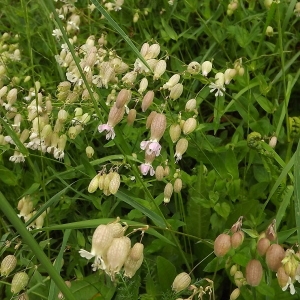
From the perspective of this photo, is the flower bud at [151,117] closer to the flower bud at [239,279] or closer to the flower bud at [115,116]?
the flower bud at [115,116]

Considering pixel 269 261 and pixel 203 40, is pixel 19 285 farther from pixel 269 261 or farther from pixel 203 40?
pixel 203 40

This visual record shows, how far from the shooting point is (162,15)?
2.81 metres

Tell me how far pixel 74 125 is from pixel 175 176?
50 cm

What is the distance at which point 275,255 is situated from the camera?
3.76 ft

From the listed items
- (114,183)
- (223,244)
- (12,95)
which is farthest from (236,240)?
(12,95)

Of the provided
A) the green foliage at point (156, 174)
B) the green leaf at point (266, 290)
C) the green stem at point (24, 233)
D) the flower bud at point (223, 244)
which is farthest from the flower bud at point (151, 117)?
the green stem at point (24, 233)

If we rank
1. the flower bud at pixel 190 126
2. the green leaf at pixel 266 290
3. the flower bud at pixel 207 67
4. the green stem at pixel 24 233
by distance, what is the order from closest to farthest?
the green stem at pixel 24 233
the green leaf at pixel 266 290
the flower bud at pixel 190 126
the flower bud at pixel 207 67

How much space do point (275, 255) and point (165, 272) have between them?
2.03 ft

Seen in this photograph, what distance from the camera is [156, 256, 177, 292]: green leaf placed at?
168 cm

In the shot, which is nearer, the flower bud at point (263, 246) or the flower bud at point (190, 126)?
the flower bud at point (263, 246)

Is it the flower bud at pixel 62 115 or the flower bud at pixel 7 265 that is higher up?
the flower bud at pixel 62 115

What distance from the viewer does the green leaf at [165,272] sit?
168cm

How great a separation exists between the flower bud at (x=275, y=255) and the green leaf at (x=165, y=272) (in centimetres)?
57

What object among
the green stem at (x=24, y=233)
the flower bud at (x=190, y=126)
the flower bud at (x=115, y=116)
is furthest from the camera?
the flower bud at (x=190, y=126)
